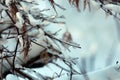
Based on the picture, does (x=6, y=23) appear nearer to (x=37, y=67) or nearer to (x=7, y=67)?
(x=7, y=67)

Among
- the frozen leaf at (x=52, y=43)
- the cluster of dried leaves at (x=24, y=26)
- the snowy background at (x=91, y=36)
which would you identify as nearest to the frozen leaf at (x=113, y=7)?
the cluster of dried leaves at (x=24, y=26)

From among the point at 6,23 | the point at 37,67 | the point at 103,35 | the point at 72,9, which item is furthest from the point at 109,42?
the point at 6,23

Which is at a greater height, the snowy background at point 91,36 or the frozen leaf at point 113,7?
the frozen leaf at point 113,7

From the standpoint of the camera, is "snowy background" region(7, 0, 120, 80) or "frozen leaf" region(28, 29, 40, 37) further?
"snowy background" region(7, 0, 120, 80)

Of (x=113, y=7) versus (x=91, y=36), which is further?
(x=91, y=36)

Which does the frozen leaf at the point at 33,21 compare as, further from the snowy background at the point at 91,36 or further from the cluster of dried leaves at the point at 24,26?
the snowy background at the point at 91,36

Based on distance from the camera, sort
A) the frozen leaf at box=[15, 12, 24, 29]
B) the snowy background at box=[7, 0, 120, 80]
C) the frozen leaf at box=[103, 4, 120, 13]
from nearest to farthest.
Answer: the frozen leaf at box=[15, 12, 24, 29] < the frozen leaf at box=[103, 4, 120, 13] < the snowy background at box=[7, 0, 120, 80]

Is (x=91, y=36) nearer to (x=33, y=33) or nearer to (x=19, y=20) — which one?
(x=33, y=33)

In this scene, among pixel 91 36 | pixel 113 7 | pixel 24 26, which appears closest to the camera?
pixel 24 26

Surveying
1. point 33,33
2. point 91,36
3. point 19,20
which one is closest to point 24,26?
point 19,20

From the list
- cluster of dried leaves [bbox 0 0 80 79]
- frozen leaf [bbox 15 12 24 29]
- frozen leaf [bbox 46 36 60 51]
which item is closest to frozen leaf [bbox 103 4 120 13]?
cluster of dried leaves [bbox 0 0 80 79]

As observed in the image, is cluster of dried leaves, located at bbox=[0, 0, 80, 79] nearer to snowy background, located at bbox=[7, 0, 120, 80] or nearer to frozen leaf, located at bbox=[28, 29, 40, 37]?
frozen leaf, located at bbox=[28, 29, 40, 37]
